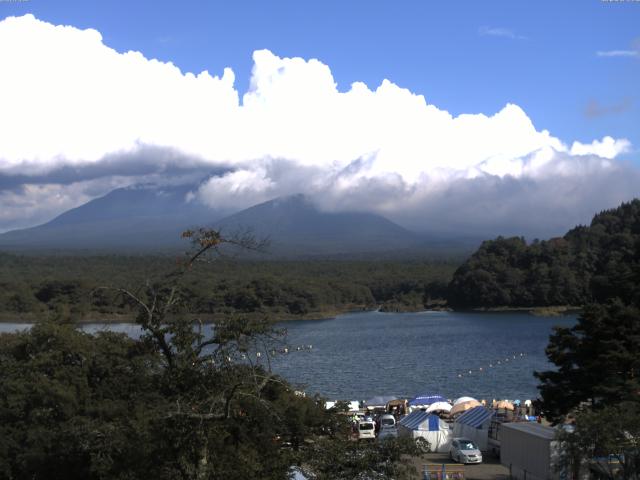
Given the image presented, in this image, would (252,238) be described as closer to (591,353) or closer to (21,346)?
(21,346)

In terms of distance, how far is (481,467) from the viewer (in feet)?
47.2

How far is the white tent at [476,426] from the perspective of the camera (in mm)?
15922

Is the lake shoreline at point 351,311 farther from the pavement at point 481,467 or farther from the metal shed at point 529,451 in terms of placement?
the metal shed at point 529,451

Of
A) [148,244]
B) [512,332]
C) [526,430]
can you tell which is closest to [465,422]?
[526,430]

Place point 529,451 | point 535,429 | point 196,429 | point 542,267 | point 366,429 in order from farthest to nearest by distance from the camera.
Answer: point 542,267
point 366,429
point 535,429
point 529,451
point 196,429

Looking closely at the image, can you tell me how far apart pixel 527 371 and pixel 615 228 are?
55562mm

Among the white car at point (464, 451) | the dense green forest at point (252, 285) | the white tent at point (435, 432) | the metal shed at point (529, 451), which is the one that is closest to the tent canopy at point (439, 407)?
the white tent at point (435, 432)

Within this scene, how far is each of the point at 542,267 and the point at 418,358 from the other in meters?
39.6

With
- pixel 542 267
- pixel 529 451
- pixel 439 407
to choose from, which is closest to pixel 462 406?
pixel 439 407

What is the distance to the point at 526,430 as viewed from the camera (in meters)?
12.4

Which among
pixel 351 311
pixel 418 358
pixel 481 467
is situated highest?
pixel 481 467

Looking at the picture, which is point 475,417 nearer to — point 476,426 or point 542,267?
point 476,426

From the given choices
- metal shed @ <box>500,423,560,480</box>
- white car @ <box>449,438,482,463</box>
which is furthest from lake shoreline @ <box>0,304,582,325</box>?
metal shed @ <box>500,423,560,480</box>

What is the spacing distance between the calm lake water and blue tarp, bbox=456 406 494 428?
8202 mm
